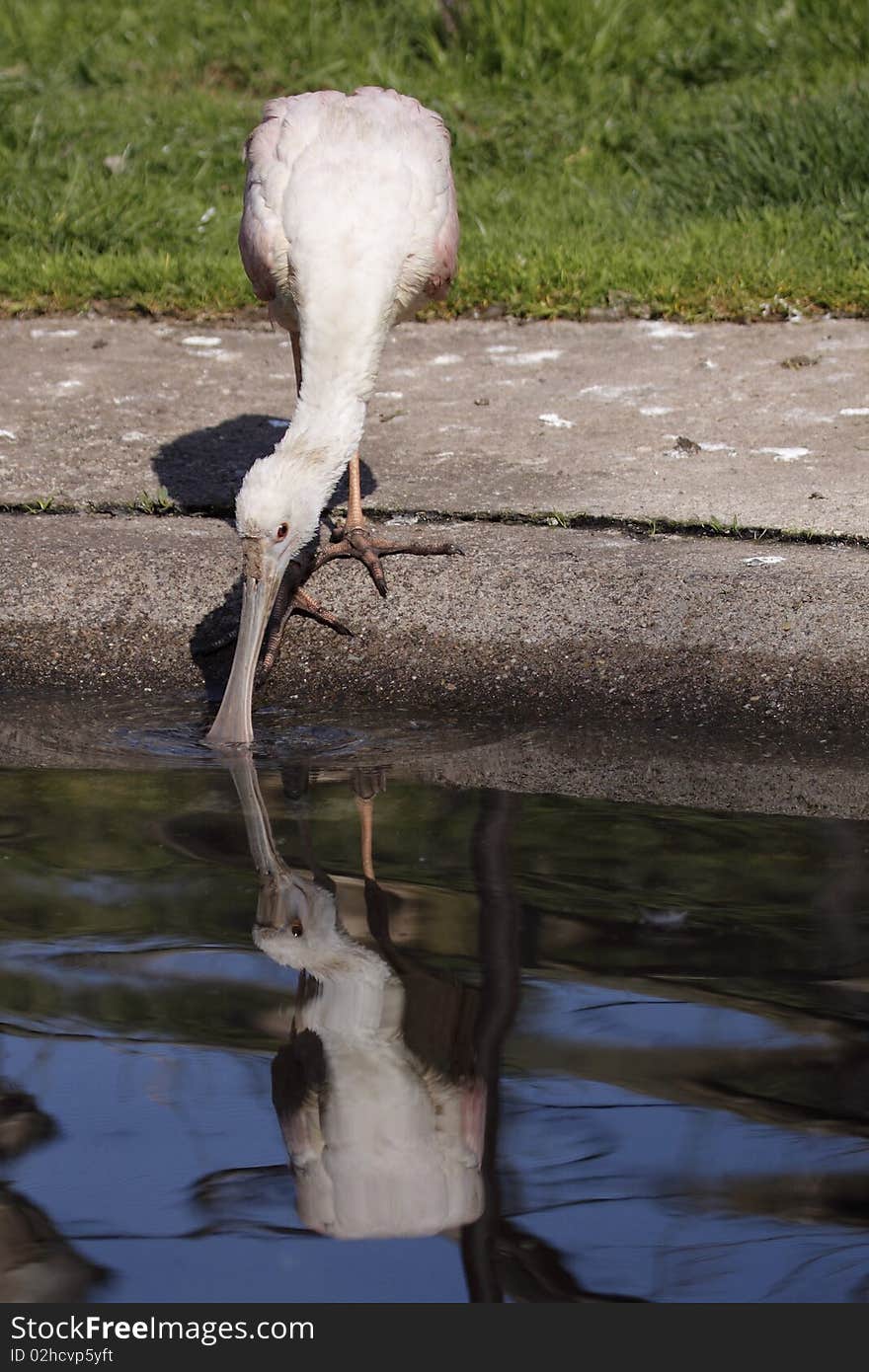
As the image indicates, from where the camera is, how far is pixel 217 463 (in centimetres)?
557

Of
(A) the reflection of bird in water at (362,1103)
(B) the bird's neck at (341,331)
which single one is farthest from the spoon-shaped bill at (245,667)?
(A) the reflection of bird in water at (362,1103)

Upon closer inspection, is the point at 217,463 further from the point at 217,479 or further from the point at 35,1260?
the point at 35,1260

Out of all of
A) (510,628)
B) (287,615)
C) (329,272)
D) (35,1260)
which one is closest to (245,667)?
(287,615)

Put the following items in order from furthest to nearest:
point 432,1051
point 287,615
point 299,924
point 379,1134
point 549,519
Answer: point 549,519 < point 287,615 < point 299,924 < point 432,1051 < point 379,1134

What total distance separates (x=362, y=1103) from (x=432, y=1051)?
0.48ft

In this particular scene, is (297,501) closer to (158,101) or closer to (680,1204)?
(680,1204)

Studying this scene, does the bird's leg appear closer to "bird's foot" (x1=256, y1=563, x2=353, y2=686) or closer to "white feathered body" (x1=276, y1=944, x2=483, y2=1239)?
"bird's foot" (x1=256, y1=563, x2=353, y2=686)

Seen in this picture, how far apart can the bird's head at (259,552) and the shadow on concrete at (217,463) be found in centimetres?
101

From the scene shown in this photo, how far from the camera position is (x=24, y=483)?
5.33m

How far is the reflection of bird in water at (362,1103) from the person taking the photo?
2.29 meters

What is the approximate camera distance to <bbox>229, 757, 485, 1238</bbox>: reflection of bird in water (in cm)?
229

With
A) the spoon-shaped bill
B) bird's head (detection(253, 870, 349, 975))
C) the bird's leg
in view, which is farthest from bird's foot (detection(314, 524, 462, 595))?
bird's head (detection(253, 870, 349, 975))

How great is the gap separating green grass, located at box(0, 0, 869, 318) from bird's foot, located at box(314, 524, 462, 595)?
2670 mm

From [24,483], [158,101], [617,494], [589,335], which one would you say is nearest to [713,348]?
[589,335]
